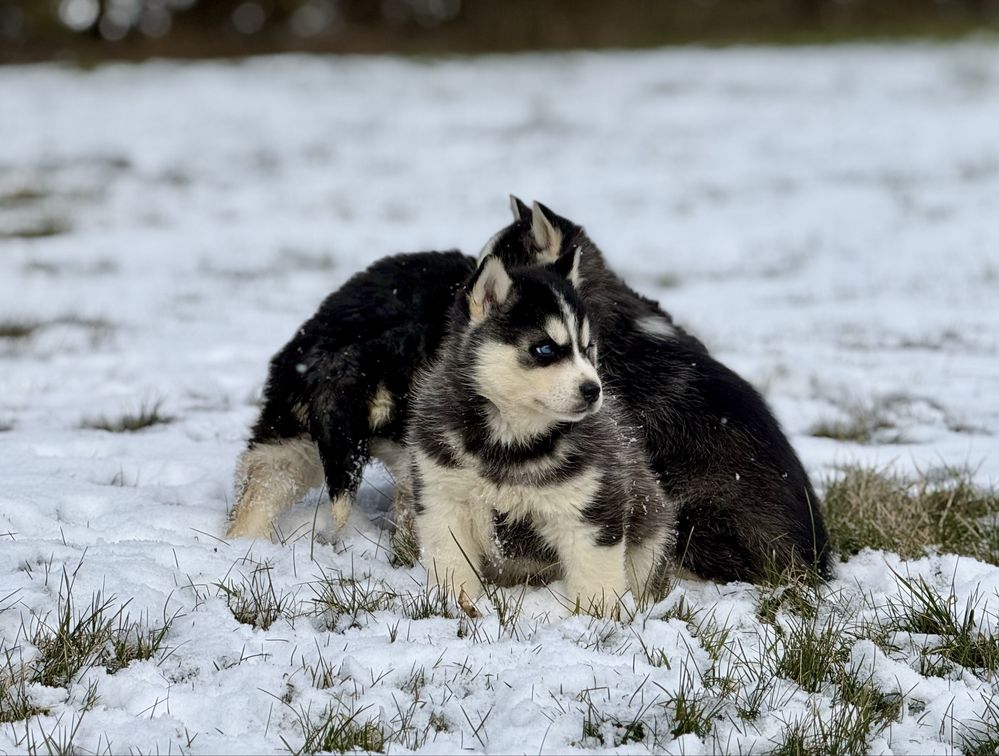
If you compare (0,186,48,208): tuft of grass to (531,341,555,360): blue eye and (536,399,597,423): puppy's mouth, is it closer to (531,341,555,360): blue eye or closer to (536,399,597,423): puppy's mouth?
(531,341,555,360): blue eye

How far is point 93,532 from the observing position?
5.18 meters

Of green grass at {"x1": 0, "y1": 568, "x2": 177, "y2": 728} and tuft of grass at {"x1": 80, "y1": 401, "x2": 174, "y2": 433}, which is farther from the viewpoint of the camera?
tuft of grass at {"x1": 80, "y1": 401, "x2": 174, "y2": 433}

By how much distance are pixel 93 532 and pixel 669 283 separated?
29.7 feet

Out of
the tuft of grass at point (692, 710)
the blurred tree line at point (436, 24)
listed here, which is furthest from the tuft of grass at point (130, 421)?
the blurred tree line at point (436, 24)

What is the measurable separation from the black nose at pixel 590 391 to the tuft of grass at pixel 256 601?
1431mm

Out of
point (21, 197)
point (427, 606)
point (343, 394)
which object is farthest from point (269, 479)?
point (21, 197)

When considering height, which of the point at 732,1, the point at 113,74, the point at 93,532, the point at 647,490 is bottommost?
the point at 93,532

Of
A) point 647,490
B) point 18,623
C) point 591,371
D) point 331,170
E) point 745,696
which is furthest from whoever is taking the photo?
point 331,170

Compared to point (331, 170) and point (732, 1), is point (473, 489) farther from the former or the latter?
point (732, 1)

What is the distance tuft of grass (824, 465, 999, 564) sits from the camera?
5.52 metres

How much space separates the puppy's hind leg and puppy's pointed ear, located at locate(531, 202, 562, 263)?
5.30ft

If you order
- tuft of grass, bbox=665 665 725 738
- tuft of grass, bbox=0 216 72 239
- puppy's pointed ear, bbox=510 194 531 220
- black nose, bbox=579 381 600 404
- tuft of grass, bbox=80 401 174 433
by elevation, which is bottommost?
tuft of grass, bbox=80 401 174 433

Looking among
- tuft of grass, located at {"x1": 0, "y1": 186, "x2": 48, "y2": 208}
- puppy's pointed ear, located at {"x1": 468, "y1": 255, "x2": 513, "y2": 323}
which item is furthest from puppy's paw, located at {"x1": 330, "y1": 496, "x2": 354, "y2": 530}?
tuft of grass, located at {"x1": 0, "y1": 186, "x2": 48, "y2": 208}

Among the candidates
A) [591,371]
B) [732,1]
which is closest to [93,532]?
[591,371]
